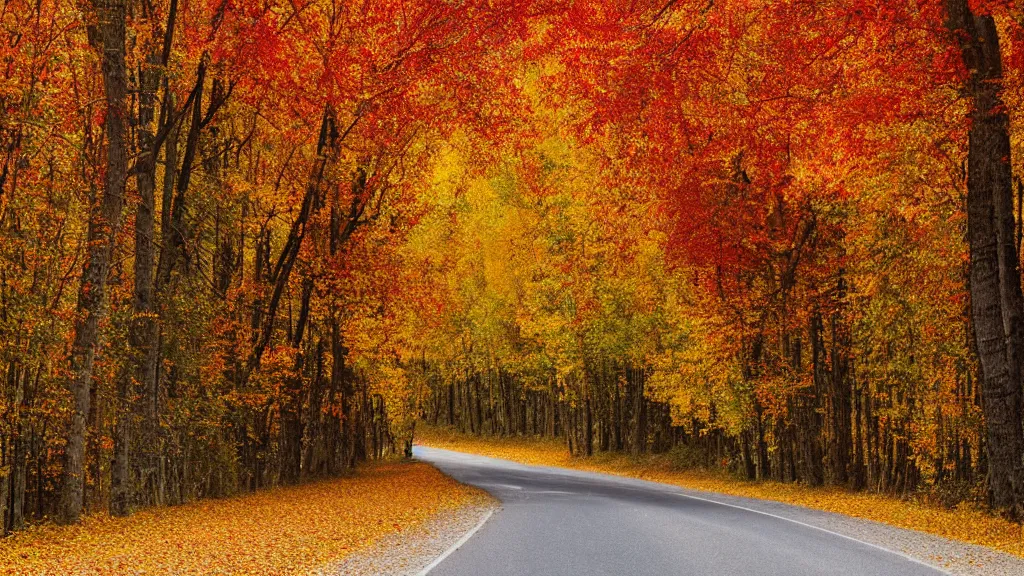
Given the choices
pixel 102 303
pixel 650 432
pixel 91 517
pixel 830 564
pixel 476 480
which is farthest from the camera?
pixel 650 432

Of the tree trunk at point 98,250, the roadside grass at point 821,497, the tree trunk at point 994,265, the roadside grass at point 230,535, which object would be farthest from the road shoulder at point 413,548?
the tree trunk at point 994,265

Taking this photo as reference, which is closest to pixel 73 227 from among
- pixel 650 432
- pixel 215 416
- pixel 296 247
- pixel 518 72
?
pixel 215 416

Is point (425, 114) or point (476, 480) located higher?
point (425, 114)

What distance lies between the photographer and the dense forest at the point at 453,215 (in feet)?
51.5

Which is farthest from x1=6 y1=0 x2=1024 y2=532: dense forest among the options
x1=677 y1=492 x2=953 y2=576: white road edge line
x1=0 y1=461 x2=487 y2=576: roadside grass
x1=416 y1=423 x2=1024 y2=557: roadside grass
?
x1=677 y1=492 x2=953 y2=576: white road edge line

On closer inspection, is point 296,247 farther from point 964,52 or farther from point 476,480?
point 964,52

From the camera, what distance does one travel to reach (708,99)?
76.5ft

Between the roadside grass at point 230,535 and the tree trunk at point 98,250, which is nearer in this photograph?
the roadside grass at point 230,535

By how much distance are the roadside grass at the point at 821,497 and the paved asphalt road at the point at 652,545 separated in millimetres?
2554

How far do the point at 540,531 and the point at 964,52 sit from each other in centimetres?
1161

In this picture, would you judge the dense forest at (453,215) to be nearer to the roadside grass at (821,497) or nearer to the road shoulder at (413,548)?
the roadside grass at (821,497)

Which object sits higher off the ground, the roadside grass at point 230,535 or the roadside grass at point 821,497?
the roadside grass at point 230,535

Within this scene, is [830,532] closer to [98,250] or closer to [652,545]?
[652,545]

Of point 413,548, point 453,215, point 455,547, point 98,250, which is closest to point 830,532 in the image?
point 455,547
